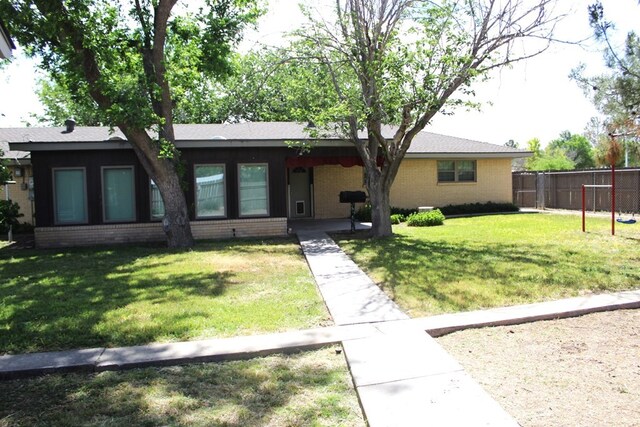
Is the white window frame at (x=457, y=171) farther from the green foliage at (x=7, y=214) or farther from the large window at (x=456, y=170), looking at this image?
the green foliage at (x=7, y=214)

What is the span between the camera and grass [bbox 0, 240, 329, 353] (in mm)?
5648

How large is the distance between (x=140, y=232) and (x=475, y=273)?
9958 millimetres

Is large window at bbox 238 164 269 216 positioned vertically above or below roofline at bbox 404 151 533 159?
below

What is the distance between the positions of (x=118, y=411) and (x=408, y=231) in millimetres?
12499

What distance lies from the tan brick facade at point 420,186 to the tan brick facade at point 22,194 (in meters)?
10.9

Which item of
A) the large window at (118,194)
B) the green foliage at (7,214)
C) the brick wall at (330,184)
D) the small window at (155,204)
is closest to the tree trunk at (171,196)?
the small window at (155,204)

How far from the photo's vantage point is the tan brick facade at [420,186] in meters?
19.9

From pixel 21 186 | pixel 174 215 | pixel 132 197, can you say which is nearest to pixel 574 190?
pixel 174 215

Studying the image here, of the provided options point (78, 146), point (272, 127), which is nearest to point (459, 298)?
point (78, 146)

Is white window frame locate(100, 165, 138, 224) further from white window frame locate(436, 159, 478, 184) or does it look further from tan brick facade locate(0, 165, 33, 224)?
white window frame locate(436, 159, 478, 184)

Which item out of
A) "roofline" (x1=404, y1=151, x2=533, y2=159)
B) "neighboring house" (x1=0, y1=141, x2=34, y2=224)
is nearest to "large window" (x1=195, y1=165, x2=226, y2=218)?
"neighboring house" (x1=0, y1=141, x2=34, y2=224)

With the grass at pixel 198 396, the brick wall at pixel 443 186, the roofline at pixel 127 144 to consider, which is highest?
the roofline at pixel 127 144

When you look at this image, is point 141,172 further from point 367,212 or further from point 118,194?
→ point 367,212

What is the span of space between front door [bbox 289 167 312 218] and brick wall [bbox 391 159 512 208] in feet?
11.9
